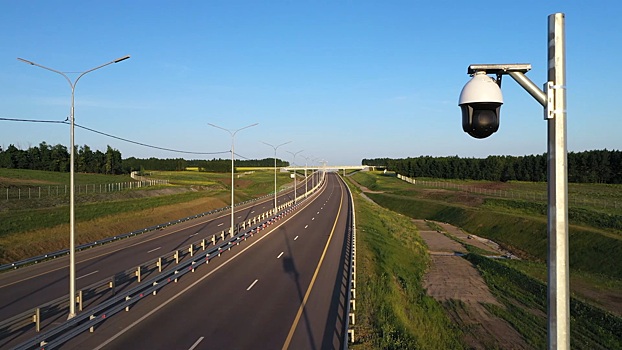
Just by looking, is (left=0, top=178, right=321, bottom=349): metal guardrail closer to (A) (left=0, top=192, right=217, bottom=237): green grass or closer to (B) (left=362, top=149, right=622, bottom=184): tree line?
(A) (left=0, top=192, right=217, bottom=237): green grass

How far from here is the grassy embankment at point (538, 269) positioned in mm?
23641

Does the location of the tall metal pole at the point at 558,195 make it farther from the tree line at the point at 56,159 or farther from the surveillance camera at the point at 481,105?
the tree line at the point at 56,159

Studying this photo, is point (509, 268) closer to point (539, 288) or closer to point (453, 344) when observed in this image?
point (539, 288)

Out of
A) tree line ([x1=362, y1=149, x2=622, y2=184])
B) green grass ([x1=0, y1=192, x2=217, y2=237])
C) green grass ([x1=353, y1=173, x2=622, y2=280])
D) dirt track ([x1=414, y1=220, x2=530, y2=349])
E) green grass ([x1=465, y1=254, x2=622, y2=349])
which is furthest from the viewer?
tree line ([x1=362, y1=149, x2=622, y2=184])

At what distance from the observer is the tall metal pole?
13.3 ft

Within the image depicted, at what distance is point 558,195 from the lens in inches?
159

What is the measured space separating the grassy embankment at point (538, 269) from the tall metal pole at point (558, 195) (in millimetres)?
20010

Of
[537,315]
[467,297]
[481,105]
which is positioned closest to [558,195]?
[481,105]

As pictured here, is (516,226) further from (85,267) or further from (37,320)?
(37,320)

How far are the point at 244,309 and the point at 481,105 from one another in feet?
54.3

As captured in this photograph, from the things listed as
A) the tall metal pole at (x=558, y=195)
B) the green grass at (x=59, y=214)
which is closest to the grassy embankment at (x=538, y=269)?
the tall metal pole at (x=558, y=195)

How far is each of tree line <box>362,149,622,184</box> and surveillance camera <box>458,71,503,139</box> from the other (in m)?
121

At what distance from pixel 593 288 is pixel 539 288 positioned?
219 inches

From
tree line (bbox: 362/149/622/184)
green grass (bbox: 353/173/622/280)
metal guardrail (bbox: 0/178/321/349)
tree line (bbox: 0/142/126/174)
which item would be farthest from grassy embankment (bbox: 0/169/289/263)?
tree line (bbox: 362/149/622/184)
